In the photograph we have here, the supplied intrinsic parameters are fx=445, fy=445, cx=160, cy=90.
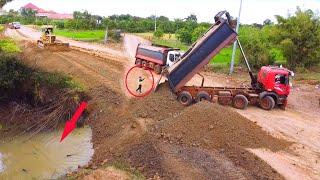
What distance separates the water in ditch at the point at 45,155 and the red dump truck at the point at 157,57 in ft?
31.3

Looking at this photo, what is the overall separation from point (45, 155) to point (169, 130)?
17.2ft

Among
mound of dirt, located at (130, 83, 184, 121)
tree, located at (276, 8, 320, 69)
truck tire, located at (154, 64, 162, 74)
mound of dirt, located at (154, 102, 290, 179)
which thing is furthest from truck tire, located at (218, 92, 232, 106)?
tree, located at (276, 8, 320, 69)

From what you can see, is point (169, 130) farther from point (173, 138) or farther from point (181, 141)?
point (181, 141)

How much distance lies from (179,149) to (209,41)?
6489mm

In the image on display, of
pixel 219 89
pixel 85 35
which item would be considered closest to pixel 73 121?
pixel 219 89

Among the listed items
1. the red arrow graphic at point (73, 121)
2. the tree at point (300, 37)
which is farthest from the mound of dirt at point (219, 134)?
the tree at point (300, 37)

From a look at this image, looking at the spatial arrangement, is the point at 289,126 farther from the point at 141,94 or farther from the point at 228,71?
the point at 228,71

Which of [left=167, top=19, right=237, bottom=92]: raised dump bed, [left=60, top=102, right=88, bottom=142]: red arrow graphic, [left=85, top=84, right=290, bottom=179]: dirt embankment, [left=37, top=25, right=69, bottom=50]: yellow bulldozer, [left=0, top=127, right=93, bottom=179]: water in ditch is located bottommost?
[left=0, top=127, right=93, bottom=179]: water in ditch

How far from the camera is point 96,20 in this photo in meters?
76.4

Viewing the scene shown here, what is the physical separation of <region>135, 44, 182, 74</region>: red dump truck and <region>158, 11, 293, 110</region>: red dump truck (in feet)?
20.6

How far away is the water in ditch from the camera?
1589 centimetres

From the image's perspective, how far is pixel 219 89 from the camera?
837 inches

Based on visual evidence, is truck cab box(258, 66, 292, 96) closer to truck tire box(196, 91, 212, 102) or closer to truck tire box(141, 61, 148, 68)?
truck tire box(196, 91, 212, 102)

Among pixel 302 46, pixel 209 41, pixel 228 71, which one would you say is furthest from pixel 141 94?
pixel 302 46
